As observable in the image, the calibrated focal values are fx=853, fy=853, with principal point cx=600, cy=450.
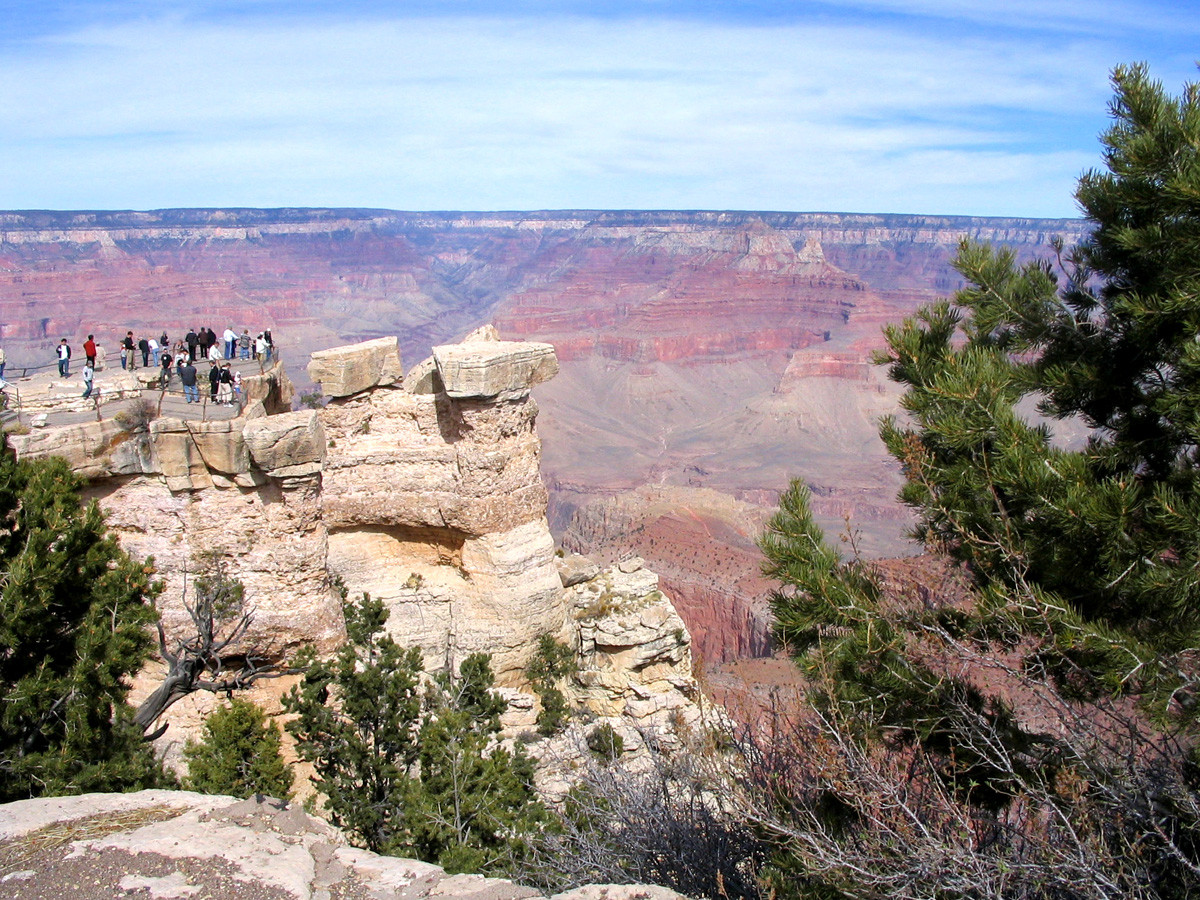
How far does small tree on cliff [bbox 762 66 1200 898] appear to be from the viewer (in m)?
5.96

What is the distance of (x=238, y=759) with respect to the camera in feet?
33.2

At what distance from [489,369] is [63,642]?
8058mm

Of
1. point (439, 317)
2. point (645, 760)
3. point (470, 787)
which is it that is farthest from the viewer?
point (439, 317)

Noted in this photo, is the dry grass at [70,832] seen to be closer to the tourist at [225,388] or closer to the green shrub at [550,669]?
the tourist at [225,388]

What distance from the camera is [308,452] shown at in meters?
12.5

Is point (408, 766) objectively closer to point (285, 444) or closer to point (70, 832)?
point (285, 444)

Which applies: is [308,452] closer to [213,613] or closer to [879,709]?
[213,613]

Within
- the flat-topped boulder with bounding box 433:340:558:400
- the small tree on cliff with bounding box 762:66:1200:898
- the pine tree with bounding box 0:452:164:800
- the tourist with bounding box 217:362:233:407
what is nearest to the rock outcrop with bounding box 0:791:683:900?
the pine tree with bounding box 0:452:164:800

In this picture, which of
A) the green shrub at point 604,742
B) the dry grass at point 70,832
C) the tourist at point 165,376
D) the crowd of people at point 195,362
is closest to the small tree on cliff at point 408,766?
the green shrub at point 604,742

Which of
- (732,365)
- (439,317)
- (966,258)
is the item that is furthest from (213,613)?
(439,317)

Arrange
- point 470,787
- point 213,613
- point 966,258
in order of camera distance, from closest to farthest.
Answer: point 966,258, point 470,787, point 213,613

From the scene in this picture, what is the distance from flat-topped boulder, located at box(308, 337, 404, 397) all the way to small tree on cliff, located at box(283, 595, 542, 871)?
16.6 feet

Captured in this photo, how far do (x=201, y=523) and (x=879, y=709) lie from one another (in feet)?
31.9

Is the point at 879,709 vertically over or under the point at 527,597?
over
